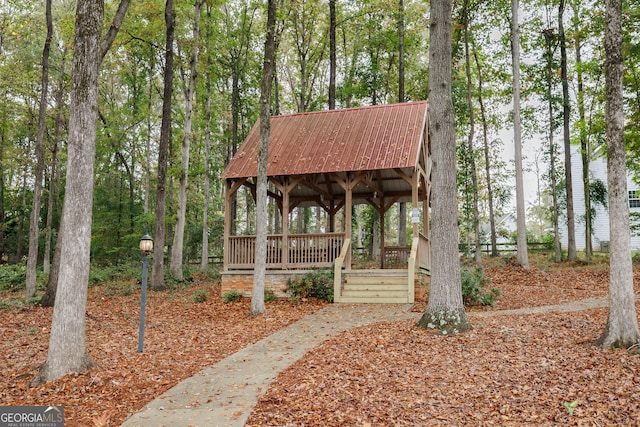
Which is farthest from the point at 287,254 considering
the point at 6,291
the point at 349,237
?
the point at 6,291

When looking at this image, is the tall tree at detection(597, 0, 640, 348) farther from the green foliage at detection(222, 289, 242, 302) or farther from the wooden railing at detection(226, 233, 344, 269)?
the green foliage at detection(222, 289, 242, 302)

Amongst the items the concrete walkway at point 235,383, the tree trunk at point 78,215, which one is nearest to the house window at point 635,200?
the concrete walkway at point 235,383

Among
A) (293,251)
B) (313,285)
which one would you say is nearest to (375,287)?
(313,285)

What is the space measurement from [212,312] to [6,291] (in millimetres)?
10131

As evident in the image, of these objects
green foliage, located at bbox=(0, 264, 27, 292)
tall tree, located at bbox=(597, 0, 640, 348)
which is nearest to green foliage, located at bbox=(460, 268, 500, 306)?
tall tree, located at bbox=(597, 0, 640, 348)

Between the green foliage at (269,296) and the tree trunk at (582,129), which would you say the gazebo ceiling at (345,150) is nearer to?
the green foliage at (269,296)

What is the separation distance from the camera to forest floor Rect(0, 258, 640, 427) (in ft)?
14.2

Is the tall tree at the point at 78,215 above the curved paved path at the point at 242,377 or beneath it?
above

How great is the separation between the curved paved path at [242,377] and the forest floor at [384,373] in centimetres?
22

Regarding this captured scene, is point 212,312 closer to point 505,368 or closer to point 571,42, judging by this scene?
point 505,368

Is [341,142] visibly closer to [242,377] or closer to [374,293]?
[374,293]

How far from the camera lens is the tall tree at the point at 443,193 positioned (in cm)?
779

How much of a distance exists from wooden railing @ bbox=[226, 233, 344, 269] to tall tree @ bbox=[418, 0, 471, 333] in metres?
5.51

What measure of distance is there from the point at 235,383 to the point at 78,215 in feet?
9.81
